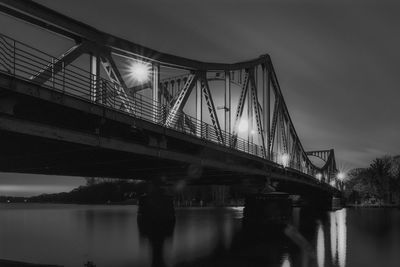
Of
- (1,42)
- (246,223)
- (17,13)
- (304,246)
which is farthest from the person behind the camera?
(246,223)

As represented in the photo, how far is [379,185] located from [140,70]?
6304 inches

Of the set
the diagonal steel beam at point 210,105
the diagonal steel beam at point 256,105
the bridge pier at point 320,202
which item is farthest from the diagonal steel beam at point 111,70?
the bridge pier at point 320,202

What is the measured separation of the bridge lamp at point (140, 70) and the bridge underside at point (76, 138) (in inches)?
184

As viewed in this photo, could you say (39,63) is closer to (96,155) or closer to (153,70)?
(96,155)

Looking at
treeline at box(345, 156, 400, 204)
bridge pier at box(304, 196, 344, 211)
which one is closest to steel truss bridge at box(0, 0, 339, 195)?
bridge pier at box(304, 196, 344, 211)

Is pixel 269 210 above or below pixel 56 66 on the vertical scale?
below

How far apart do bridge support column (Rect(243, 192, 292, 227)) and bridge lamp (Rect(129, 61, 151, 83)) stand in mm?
23194

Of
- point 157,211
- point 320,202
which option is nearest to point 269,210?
point 157,211

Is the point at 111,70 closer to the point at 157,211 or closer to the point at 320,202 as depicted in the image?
the point at 157,211

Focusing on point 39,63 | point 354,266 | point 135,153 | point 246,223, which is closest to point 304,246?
point 354,266

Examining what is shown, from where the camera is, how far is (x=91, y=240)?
146 feet

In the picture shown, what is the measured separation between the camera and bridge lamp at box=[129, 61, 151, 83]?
1151 inches

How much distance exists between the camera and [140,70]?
29.5 metres

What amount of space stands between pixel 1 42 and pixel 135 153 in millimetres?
10592
